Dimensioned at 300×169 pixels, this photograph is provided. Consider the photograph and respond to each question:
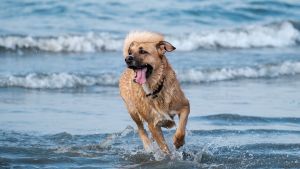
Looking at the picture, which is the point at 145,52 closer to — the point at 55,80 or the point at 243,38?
the point at 55,80

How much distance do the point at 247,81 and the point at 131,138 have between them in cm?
445

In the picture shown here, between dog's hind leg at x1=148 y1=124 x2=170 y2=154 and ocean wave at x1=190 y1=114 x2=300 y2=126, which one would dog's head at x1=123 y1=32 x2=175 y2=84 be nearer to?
dog's hind leg at x1=148 y1=124 x2=170 y2=154

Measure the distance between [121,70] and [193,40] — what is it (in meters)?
3.90

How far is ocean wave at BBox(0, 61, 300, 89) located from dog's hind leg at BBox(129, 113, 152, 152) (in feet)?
13.1

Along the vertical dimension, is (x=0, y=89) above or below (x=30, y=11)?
below

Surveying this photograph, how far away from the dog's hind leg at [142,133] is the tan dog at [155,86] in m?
0.38

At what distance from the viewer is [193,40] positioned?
1755cm

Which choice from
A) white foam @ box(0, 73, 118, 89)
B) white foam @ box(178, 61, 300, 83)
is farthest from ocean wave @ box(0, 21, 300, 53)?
white foam @ box(0, 73, 118, 89)

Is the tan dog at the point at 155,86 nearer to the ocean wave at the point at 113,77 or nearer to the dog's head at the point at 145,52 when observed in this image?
the dog's head at the point at 145,52

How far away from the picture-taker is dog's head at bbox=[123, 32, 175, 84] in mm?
7668

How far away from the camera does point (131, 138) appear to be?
9445 mm

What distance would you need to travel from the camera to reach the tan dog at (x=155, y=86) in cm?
772

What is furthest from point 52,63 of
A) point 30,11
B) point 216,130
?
point 216,130

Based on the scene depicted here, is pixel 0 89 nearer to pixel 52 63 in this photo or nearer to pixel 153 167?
pixel 52 63
